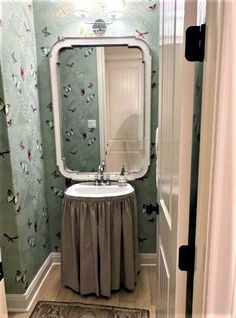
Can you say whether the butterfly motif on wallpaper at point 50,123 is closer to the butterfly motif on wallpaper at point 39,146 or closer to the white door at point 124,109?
the butterfly motif on wallpaper at point 39,146

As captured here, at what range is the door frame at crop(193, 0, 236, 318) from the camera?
602 mm

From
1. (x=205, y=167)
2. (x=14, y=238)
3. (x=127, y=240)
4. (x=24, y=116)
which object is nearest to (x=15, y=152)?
(x=24, y=116)

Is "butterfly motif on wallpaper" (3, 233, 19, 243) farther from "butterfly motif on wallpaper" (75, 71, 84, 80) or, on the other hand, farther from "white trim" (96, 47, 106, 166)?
"butterfly motif on wallpaper" (75, 71, 84, 80)

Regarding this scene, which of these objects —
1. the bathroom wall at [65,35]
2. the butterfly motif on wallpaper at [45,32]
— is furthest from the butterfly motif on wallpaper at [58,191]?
the butterfly motif on wallpaper at [45,32]

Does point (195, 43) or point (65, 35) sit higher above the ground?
point (65, 35)

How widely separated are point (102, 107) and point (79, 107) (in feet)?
0.65

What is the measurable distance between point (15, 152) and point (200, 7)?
1.50 metres

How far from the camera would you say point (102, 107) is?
2332 millimetres

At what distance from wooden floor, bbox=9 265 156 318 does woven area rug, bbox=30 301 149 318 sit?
0.05 meters

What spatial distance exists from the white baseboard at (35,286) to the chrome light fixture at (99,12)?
2011mm

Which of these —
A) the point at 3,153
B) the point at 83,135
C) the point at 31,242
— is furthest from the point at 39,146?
the point at 31,242

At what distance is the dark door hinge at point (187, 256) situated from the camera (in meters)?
0.80

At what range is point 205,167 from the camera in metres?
0.68

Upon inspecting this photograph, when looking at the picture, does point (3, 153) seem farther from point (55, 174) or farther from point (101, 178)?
point (101, 178)
